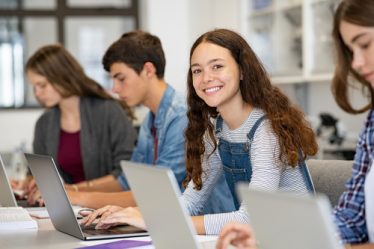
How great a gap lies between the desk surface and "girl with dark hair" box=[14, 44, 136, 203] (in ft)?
3.84

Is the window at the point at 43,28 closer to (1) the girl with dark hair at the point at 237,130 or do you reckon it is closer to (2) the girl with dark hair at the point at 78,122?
(2) the girl with dark hair at the point at 78,122

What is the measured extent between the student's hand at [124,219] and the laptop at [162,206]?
0.41 m

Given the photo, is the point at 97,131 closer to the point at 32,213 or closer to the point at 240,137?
the point at 32,213

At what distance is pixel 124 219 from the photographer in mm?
2064

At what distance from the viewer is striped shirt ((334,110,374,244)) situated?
176 cm

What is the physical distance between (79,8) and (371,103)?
5.23m

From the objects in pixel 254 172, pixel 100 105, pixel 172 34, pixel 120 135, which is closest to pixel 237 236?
pixel 254 172

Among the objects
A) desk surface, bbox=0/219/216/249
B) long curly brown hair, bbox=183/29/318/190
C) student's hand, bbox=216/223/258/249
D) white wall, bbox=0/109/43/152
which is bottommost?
white wall, bbox=0/109/43/152

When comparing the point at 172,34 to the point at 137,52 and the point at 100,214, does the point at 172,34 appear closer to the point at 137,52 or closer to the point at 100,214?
the point at 137,52

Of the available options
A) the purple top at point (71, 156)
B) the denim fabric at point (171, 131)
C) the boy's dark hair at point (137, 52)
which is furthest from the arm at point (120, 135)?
the boy's dark hair at point (137, 52)

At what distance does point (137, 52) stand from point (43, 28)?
3986mm

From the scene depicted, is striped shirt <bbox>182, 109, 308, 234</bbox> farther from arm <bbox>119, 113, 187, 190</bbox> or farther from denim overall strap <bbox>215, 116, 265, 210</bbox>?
arm <bbox>119, 113, 187, 190</bbox>

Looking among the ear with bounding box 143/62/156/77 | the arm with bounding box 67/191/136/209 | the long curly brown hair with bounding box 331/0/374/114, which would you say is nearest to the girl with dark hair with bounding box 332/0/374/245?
the long curly brown hair with bounding box 331/0/374/114

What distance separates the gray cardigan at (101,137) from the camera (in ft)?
11.4
